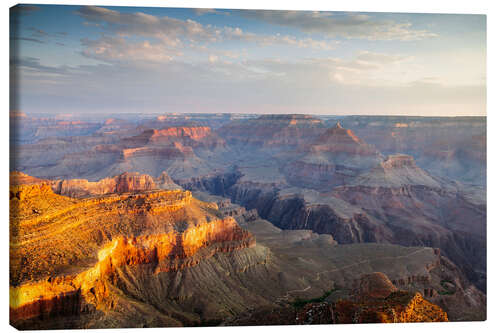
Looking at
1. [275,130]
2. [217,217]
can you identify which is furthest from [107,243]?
[275,130]

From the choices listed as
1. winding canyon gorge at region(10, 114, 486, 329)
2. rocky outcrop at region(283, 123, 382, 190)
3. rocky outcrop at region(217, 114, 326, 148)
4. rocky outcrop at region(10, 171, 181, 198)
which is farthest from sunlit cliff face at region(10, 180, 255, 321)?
rocky outcrop at region(217, 114, 326, 148)

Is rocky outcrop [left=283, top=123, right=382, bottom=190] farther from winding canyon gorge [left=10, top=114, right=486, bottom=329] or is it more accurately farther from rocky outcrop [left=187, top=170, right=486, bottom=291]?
rocky outcrop [left=187, top=170, right=486, bottom=291]

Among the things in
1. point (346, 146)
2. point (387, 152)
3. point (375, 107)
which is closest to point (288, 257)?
point (375, 107)

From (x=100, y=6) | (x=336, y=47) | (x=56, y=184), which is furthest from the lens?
(x=56, y=184)

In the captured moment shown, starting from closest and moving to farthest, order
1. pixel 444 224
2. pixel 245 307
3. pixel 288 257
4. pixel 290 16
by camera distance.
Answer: pixel 290 16 → pixel 245 307 → pixel 288 257 → pixel 444 224

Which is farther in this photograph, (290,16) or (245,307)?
(245,307)

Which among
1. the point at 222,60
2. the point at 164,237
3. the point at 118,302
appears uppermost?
the point at 222,60

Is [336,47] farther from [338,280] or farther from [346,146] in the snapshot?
[346,146]

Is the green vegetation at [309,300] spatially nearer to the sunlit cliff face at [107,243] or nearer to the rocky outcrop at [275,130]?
the sunlit cliff face at [107,243]

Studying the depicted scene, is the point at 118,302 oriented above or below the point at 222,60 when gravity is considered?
below
